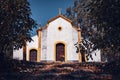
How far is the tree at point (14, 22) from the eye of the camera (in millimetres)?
14148

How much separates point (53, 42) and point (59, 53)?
1.58 meters

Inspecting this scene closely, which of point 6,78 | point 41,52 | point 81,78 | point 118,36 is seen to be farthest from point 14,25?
point 41,52

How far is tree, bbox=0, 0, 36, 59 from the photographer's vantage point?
46.4 ft

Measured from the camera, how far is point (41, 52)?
31.1 m

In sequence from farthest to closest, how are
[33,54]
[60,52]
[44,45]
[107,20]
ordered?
[33,54] → [60,52] → [44,45] → [107,20]

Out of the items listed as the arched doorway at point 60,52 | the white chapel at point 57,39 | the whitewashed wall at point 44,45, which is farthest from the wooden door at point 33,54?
the arched doorway at point 60,52

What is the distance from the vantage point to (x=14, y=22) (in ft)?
48.2

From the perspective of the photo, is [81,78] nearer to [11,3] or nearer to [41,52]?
[11,3]

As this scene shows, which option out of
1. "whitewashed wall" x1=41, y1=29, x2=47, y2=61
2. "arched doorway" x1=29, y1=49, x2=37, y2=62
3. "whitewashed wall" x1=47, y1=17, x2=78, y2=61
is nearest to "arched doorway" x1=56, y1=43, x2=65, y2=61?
"whitewashed wall" x1=47, y1=17, x2=78, y2=61

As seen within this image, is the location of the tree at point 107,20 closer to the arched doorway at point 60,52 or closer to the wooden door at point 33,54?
the arched doorway at point 60,52

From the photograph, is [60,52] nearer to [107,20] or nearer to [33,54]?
[33,54]

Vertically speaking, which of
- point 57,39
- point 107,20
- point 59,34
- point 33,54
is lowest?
point 33,54

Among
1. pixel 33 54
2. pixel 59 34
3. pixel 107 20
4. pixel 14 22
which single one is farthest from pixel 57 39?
pixel 107 20

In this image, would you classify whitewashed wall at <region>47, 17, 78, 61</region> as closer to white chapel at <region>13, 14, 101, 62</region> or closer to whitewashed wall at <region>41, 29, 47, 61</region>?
white chapel at <region>13, 14, 101, 62</region>
